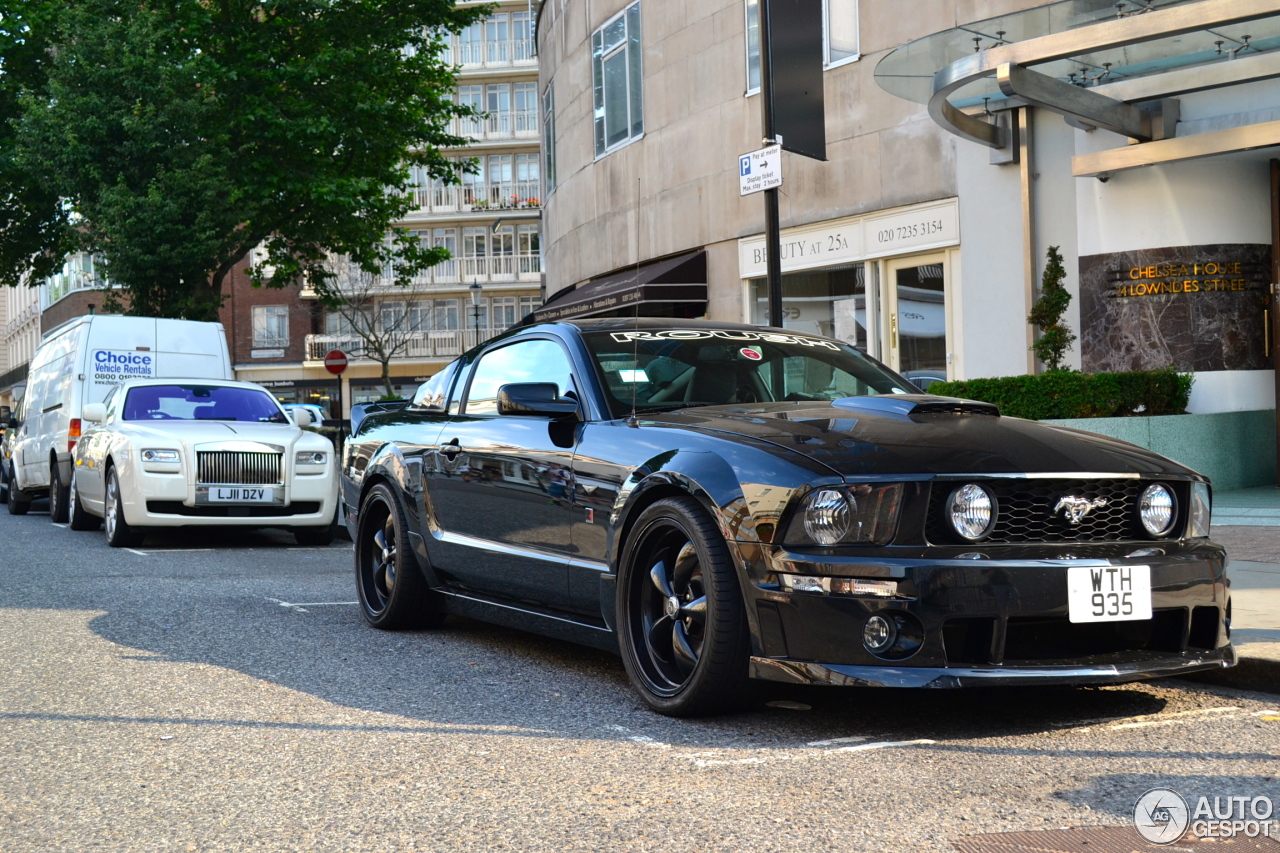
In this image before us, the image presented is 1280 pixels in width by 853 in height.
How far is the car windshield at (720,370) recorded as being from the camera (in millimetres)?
5785

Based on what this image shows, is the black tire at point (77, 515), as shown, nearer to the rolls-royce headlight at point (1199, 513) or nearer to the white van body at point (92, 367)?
the white van body at point (92, 367)

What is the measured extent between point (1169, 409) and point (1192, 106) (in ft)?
9.32

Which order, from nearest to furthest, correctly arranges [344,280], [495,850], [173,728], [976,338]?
[495,850] < [173,728] < [976,338] < [344,280]

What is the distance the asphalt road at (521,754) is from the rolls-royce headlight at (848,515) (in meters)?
0.65

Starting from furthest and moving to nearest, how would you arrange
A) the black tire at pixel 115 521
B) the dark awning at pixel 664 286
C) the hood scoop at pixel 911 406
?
1. the dark awning at pixel 664 286
2. the black tire at pixel 115 521
3. the hood scoop at pixel 911 406

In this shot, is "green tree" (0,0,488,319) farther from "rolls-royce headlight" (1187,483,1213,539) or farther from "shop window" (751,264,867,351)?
"rolls-royce headlight" (1187,483,1213,539)

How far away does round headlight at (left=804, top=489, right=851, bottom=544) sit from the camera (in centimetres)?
446

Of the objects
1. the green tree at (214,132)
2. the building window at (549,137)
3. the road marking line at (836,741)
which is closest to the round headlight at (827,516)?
the road marking line at (836,741)

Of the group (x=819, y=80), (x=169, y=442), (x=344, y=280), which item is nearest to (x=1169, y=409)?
(x=819, y=80)

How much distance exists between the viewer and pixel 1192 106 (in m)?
13.5

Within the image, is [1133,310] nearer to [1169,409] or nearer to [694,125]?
[1169,409]

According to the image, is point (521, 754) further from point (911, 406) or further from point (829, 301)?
point (829, 301)

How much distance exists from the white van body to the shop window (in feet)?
22.8

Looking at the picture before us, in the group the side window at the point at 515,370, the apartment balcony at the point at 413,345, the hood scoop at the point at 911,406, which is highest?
the apartment balcony at the point at 413,345
